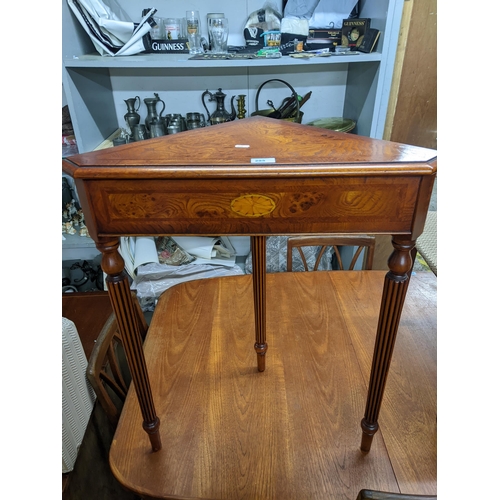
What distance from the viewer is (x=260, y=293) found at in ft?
3.03

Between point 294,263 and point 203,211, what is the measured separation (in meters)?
1.38

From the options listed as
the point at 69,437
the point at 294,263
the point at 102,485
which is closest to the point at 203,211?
the point at 69,437

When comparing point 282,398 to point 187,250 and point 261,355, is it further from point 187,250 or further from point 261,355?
point 187,250

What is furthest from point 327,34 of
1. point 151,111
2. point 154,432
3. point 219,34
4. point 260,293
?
point 154,432

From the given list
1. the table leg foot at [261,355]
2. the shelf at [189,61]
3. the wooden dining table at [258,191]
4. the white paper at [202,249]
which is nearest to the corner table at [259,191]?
the wooden dining table at [258,191]

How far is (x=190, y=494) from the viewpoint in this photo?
0.68 m

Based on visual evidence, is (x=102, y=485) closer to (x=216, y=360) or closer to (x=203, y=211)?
(x=216, y=360)

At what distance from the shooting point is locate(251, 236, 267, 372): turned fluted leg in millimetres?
895

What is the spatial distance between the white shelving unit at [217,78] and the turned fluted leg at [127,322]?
3.25ft

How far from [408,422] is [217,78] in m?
1.57

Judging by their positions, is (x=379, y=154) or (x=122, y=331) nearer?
(x=379, y=154)

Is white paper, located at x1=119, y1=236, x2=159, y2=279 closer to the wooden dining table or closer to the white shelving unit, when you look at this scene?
the white shelving unit

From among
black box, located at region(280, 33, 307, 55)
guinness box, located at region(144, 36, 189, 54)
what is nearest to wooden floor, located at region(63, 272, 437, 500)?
black box, located at region(280, 33, 307, 55)

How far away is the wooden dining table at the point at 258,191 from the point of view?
521 mm
